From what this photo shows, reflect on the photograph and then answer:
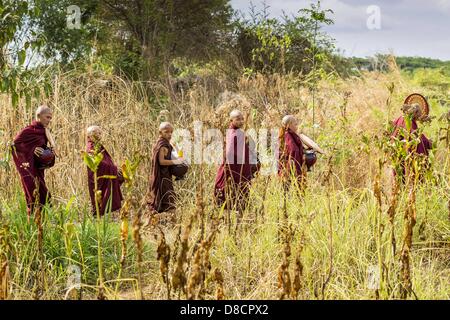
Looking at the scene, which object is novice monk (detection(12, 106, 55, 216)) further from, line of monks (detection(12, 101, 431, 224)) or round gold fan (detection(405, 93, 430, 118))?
round gold fan (detection(405, 93, 430, 118))

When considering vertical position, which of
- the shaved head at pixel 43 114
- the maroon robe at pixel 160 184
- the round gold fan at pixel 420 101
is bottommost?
the maroon robe at pixel 160 184

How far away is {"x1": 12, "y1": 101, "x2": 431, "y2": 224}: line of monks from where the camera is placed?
5.48 m

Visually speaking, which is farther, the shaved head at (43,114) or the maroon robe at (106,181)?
the maroon robe at (106,181)

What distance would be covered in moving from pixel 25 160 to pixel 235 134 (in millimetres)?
2186

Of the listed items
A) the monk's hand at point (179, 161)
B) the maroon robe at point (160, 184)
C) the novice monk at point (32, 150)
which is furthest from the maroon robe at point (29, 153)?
the monk's hand at point (179, 161)

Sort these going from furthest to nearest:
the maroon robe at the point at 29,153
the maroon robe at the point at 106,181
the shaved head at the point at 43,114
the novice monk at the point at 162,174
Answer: the novice monk at the point at 162,174, the maroon robe at the point at 106,181, the shaved head at the point at 43,114, the maroon robe at the point at 29,153

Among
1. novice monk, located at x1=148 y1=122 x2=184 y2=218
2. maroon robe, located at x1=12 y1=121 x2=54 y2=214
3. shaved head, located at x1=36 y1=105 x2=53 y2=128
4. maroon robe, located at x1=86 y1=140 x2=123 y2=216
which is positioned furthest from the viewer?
novice monk, located at x1=148 y1=122 x2=184 y2=218

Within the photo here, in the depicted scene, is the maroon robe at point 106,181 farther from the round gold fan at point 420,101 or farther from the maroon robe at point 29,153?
the round gold fan at point 420,101

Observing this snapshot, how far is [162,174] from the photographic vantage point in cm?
630

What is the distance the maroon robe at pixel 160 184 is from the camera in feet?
20.5

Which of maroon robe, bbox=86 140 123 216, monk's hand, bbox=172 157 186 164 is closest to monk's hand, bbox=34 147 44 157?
maroon robe, bbox=86 140 123 216

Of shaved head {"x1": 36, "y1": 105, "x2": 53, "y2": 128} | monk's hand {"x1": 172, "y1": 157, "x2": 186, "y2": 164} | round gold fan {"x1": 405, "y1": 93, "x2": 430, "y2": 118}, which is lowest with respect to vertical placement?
monk's hand {"x1": 172, "y1": 157, "x2": 186, "y2": 164}

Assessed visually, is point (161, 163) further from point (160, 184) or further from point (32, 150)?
point (32, 150)
